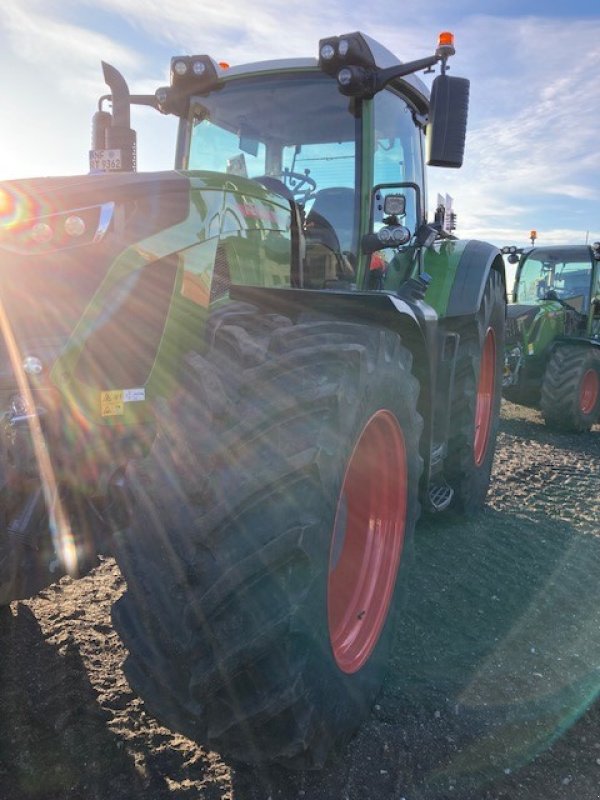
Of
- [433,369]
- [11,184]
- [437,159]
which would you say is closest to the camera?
[11,184]

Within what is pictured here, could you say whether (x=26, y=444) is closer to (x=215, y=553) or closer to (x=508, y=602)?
(x=215, y=553)

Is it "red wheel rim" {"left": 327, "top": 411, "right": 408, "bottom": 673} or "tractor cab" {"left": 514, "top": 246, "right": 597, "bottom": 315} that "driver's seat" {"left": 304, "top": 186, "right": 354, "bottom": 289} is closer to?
"red wheel rim" {"left": 327, "top": 411, "right": 408, "bottom": 673}

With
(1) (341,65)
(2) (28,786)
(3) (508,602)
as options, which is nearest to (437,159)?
(1) (341,65)

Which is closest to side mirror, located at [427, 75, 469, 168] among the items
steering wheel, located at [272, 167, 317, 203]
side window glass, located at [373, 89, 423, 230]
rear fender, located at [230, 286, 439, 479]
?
side window glass, located at [373, 89, 423, 230]

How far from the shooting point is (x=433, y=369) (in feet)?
11.4

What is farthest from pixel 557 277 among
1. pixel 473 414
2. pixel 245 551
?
pixel 245 551

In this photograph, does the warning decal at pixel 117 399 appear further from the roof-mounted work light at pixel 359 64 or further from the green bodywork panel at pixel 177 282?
the roof-mounted work light at pixel 359 64

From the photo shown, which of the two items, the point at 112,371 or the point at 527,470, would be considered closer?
the point at 112,371

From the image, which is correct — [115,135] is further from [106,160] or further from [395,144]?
[395,144]

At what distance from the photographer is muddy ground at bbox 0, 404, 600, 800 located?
216cm

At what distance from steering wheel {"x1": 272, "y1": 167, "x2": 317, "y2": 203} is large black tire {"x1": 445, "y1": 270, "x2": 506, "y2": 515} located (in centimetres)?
146

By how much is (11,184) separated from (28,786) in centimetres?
191

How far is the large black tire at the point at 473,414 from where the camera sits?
14.3ft

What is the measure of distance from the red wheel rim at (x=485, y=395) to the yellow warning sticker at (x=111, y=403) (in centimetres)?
341
